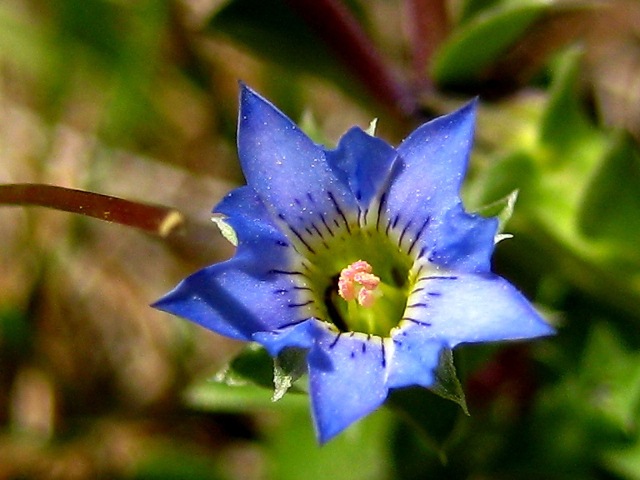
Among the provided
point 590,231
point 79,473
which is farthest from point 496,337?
point 79,473

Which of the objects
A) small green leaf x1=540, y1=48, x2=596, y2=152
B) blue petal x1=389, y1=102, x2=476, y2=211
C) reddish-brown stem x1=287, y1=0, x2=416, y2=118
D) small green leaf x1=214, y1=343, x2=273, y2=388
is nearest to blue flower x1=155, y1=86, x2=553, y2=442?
blue petal x1=389, y1=102, x2=476, y2=211

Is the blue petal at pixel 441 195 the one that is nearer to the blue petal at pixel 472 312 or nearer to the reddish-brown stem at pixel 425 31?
the blue petal at pixel 472 312

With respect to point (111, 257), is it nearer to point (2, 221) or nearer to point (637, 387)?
point (2, 221)

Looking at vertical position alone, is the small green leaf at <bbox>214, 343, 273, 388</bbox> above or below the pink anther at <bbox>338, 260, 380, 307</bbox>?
below

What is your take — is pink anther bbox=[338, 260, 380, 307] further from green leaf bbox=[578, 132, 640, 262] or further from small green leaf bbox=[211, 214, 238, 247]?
green leaf bbox=[578, 132, 640, 262]

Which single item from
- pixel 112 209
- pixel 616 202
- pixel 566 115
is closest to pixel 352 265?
pixel 112 209

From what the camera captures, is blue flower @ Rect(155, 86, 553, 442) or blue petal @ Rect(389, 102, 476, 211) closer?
blue flower @ Rect(155, 86, 553, 442)

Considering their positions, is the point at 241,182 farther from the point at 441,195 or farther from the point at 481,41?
the point at 441,195
